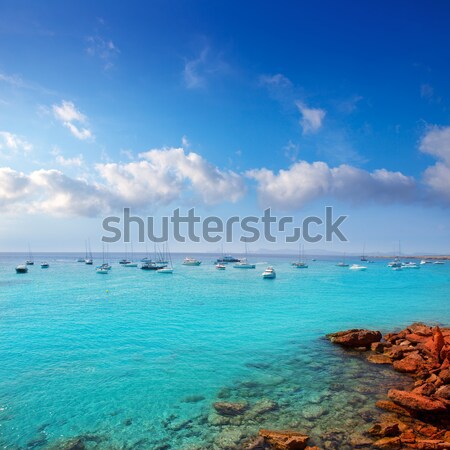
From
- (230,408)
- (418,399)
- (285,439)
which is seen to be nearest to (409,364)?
(418,399)

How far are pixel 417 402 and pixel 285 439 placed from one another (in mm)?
6325

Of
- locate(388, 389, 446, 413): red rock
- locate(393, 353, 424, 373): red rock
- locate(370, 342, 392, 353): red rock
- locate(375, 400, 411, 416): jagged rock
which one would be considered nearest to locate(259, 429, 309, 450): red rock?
locate(375, 400, 411, 416): jagged rock

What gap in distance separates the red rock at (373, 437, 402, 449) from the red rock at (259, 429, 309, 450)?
8.53 ft

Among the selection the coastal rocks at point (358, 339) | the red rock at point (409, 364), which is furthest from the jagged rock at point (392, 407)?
the coastal rocks at point (358, 339)

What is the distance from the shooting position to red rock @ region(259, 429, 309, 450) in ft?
35.2

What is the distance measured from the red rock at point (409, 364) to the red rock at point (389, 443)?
8675 millimetres

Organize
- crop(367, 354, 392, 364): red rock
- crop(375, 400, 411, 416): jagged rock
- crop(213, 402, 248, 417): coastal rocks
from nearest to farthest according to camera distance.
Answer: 1. crop(375, 400, 411, 416): jagged rock
2. crop(213, 402, 248, 417): coastal rocks
3. crop(367, 354, 392, 364): red rock

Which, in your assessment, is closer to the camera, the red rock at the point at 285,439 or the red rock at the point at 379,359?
the red rock at the point at 285,439

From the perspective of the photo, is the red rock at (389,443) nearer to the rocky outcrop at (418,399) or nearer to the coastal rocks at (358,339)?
the rocky outcrop at (418,399)

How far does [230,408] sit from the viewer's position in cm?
1400

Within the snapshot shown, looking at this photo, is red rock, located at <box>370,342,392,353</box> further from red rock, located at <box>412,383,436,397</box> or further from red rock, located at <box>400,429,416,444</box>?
red rock, located at <box>400,429,416,444</box>

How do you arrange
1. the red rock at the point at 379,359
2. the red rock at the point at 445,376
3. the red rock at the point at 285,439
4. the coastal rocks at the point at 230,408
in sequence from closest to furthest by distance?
the red rock at the point at 285,439, the coastal rocks at the point at 230,408, the red rock at the point at 445,376, the red rock at the point at 379,359

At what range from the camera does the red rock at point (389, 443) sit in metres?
10.8

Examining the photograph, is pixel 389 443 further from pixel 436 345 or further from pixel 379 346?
pixel 379 346
